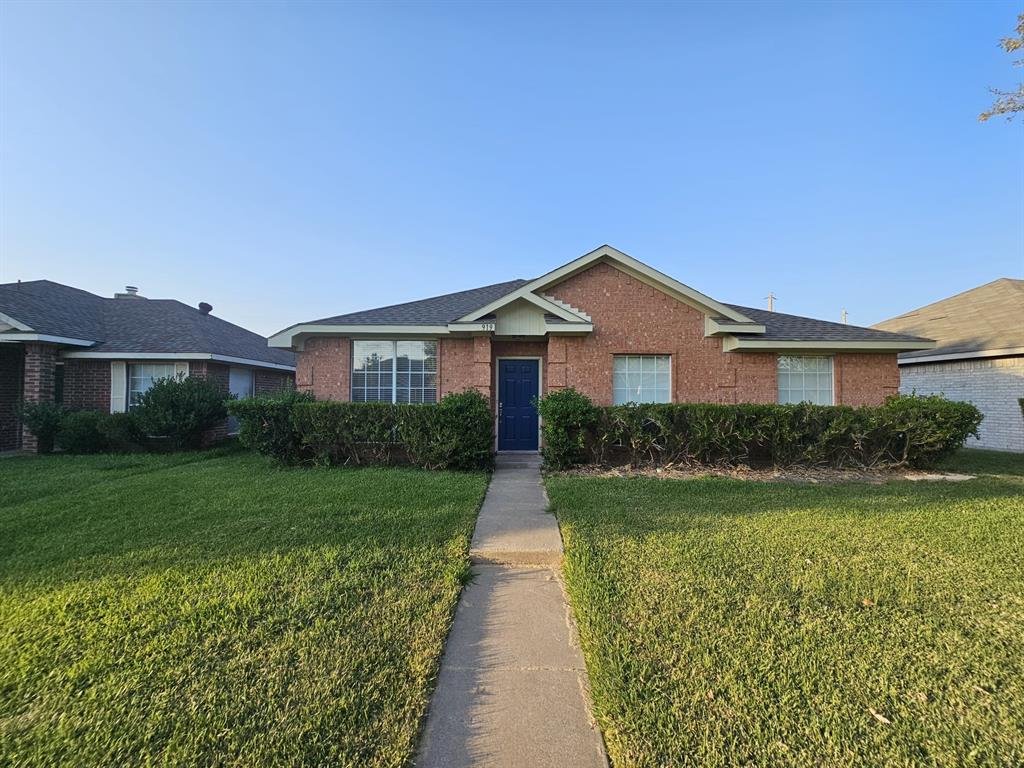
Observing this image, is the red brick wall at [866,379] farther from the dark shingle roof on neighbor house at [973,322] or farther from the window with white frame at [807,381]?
the dark shingle roof on neighbor house at [973,322]

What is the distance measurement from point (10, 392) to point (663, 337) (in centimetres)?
1731

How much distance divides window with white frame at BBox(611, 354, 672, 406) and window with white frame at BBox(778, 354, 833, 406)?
2.82 meters

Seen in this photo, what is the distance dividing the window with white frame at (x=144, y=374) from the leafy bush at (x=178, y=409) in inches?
49.3

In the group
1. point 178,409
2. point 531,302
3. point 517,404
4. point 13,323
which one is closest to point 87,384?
point 13,323

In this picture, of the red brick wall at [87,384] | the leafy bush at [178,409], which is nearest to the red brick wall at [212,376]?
the leafy bush at [178,409]

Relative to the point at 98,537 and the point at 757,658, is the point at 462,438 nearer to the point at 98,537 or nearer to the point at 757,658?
the point at 98,537

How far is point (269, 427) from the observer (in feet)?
29.0

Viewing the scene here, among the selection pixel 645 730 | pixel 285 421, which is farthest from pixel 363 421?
pixel 645 730

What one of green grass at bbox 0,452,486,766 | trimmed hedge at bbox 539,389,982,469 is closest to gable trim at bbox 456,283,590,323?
trimmed hedge at bbox 539,389,982,469

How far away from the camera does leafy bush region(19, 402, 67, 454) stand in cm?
1079

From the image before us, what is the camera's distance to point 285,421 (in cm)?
884

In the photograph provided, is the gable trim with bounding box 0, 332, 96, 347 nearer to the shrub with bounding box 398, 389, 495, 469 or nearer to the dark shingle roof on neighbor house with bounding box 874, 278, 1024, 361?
the shrub with bounding box 398, 389, 495, 469

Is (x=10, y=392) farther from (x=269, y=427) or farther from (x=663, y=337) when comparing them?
(x=663, y=337)

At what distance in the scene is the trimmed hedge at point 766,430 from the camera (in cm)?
856
